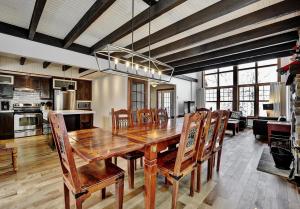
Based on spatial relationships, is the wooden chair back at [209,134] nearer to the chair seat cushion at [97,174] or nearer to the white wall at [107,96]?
the chair seat cushion at [97,174]

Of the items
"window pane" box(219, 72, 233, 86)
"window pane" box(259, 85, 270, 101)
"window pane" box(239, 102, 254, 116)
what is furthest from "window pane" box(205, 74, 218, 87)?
"window pane" box(259, 85, 270, 101)

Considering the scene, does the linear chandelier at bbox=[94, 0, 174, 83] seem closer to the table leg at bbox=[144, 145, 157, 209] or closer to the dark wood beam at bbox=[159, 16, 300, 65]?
the dark wood beam at bbox=[159, 16, 300, 65]

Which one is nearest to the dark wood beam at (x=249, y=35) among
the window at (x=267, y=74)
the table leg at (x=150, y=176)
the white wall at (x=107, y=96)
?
the white wall at (x=107, y=96)

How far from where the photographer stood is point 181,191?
208cm

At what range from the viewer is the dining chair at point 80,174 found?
120 centimetres

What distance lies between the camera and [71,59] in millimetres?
3801

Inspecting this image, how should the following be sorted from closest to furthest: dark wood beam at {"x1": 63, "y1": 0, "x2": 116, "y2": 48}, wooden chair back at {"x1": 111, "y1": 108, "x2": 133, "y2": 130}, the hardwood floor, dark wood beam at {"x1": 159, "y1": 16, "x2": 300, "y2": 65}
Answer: the hardwood floor, dark wood beam at {"x1": 63, "y1": 0, "x2": 116, "y2": 48}, wooden chair back at {"x1": 111, "y1": 108, "x2": 133, "y2": 130}, dark wood beam at {"x1": 159, "y1": 16, "x2": 300, "y2": 65}

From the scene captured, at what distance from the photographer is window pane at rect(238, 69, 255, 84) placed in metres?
7.60

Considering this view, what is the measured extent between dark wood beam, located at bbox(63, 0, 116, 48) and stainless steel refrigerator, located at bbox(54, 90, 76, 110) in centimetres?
349

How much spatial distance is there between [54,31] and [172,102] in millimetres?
5777

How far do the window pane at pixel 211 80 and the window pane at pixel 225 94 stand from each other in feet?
1.82

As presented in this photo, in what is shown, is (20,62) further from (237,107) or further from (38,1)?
(237,107)

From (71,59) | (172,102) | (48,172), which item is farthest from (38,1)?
(172,102)

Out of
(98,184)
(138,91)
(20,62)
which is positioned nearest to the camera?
(98,184)
